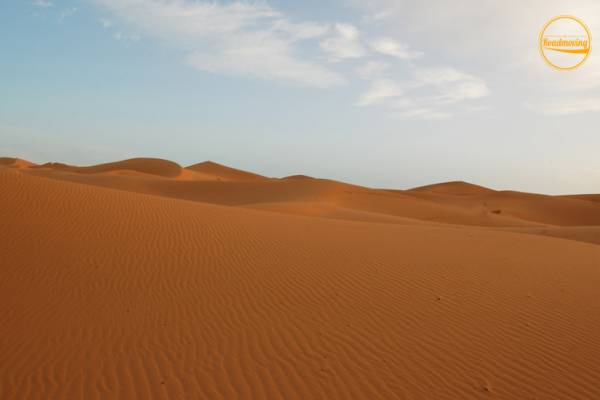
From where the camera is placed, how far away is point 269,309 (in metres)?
6.00

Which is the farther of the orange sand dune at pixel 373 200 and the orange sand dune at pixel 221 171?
the orange sand dune at pixel 221 171

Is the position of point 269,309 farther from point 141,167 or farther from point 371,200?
point 141,167

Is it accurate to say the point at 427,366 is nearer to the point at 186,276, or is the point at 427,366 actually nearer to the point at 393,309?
the point at 393,309

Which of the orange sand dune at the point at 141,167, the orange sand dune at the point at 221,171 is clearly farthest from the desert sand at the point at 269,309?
the orange sand dune at the point at 221,171

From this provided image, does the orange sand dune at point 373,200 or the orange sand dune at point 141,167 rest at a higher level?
the orange sand dune at point 141,167

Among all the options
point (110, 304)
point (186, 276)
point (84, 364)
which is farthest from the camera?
point (186, 276)

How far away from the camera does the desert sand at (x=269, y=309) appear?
4262 mm

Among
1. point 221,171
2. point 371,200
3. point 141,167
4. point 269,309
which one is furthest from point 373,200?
point 221,171

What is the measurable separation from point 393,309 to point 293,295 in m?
1.44

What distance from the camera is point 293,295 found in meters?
6.55

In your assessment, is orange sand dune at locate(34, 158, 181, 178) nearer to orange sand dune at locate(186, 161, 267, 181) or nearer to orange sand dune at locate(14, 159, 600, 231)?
orange sand dune at locate(186, 161, 267, 181)

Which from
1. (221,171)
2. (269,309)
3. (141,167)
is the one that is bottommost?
(269,309)

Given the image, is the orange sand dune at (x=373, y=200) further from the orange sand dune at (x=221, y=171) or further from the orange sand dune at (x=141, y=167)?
the orange sand dune at (x=221, y=171)

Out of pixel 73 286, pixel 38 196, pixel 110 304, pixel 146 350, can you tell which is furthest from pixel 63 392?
pixel 38 196
